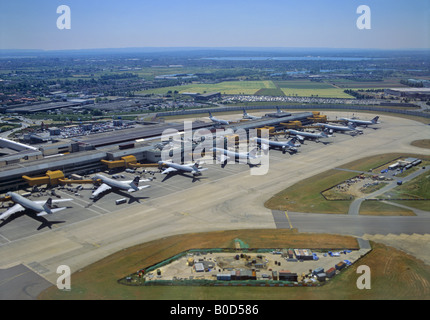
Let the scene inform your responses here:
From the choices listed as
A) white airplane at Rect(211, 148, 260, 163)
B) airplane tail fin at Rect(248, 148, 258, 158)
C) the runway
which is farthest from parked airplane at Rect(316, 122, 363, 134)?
the runway

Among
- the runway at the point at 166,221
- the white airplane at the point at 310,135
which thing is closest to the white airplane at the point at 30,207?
the runway at the point at 166,221

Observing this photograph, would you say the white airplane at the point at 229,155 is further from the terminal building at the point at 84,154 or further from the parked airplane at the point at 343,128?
the parked airplane at the point at 343,128

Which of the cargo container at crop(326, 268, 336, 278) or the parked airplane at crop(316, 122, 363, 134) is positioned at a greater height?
the parked airplane at crop(316, 122, 363, 134)

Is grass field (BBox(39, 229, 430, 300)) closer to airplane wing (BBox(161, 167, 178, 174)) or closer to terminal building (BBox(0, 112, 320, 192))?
airplane wing (BBox(161, 167, 178, 174))

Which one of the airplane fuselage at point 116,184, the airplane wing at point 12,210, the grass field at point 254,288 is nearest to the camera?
the grass field at point 254,288

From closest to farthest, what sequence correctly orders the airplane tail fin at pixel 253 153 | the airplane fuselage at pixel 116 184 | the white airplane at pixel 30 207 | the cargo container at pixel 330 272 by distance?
the cargo container at pixel 330 272 → the white airplane at pixel 30 207 → the airplane fuselage at pixel 116 184 → the airplane tail fin at pixel 253 153
